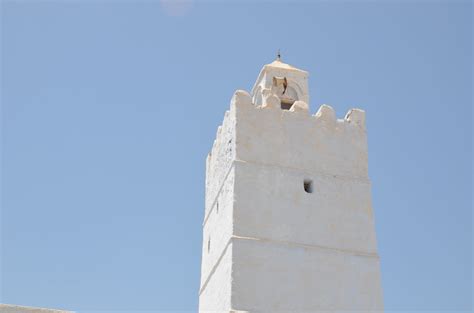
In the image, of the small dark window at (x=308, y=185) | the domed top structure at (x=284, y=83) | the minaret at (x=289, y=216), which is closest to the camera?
the minaret at (x=289, y=216)

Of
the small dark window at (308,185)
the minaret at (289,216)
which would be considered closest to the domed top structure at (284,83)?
the minaret at (289,216)

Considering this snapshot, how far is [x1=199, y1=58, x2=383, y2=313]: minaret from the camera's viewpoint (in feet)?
41.1

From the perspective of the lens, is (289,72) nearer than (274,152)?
No

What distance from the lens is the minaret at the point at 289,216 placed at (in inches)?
494

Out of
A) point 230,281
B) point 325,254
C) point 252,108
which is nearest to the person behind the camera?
point 230,281

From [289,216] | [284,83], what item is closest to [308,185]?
[289,216]

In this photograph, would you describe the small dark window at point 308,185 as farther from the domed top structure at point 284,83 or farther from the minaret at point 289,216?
the domed top structure at point 284,83

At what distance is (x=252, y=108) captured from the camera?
46.5 ft

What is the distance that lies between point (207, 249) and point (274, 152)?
110 inches

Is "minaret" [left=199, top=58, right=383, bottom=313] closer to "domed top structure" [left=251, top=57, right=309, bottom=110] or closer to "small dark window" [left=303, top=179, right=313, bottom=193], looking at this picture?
"small dark window" [left=303, top=179, right=313, bottom=193]

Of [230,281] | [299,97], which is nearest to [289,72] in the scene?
[299,97]

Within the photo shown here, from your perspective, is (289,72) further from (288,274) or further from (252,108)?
(288,274)

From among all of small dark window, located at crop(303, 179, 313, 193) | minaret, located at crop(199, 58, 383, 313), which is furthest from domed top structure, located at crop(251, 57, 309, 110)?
small dark window, located at crop(303, 179, 313, 193)

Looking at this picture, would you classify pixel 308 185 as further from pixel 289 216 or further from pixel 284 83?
pixel 284 83
